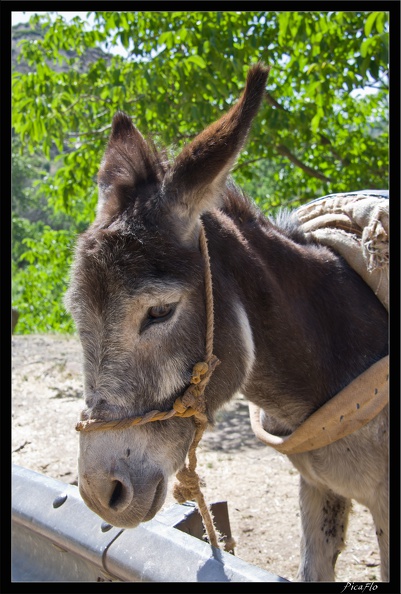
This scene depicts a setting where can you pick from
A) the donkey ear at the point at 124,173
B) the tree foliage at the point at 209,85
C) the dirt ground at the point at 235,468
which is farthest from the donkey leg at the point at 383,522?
the tree foliage at the point at 209,85

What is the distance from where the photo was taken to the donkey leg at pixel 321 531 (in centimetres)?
265

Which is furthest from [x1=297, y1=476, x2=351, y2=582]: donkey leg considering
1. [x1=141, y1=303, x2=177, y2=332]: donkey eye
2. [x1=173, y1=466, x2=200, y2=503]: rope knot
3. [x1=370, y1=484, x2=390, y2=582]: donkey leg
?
[x1=141, y1=303, x2=177, y2=332]: donkey eye

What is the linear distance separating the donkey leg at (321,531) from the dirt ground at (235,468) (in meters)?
0.55

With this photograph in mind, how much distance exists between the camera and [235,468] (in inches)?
179

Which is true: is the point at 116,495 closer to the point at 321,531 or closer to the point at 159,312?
the point at 159,312

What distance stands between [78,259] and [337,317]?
1.09m

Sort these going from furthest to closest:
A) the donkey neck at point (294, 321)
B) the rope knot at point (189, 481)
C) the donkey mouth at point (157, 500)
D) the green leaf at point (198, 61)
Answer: the green leaf at point (198, 61), the donkey neck at point (294, 321), the rope knot at point (189, 481), the donkey mouth at point (157, 500)

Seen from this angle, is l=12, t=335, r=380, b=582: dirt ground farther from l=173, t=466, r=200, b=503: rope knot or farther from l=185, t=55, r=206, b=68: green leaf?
l=185, t=55, r=206, b=68: green leaf

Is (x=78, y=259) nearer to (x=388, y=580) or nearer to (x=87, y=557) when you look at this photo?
(x=87, y=557)

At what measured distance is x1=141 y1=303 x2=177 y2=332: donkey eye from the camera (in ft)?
5.73

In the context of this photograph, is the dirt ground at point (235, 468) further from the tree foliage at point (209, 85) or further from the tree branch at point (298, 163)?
the tree branch at point (298, 163)

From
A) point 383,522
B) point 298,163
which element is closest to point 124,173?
point 383,522

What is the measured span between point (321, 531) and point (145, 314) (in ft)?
5.25

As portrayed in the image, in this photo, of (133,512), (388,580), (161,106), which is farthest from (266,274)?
(161,106)
